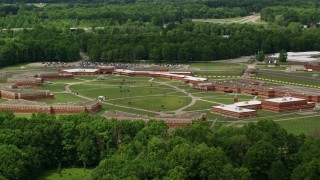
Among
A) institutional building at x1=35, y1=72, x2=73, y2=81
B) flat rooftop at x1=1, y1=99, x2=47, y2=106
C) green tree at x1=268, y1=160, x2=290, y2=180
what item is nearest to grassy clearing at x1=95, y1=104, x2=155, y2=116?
flat rooftop at x1=1, y1=99, x2=47, y2=106

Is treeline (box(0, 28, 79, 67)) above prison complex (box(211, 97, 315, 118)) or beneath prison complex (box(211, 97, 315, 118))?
above

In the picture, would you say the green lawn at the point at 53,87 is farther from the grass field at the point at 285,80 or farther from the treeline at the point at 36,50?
the grass field at the point at 285,80

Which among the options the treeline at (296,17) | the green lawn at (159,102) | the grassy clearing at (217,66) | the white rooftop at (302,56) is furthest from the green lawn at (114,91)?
the treeline at (296,17)

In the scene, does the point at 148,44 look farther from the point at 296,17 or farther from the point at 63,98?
the point at 296,17

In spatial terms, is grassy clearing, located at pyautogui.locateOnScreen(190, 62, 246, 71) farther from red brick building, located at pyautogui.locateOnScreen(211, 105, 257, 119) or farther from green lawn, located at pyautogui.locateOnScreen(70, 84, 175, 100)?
red brick building, located at pyautogui.locateOnScreen(211, 105, 257, 119)

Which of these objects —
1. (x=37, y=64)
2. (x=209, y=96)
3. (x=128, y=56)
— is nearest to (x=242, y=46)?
(x=128, y=56)

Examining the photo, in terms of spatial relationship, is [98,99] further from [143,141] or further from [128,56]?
[128,56]

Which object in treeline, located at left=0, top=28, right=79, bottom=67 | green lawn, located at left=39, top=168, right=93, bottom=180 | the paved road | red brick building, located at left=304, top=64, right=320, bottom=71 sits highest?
the paved road
